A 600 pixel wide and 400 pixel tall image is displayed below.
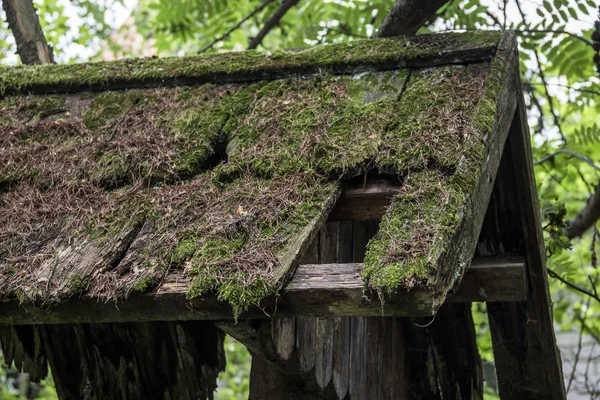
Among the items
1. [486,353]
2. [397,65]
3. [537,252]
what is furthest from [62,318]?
[486,353]

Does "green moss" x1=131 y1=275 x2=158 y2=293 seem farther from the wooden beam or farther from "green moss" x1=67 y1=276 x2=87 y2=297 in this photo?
"green moss" x1=67 y1=276 x2=87 y2=297

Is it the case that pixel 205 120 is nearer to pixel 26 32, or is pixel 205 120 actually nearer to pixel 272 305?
pixel 272 305

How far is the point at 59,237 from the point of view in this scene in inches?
107

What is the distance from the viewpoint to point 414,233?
222 centimetres

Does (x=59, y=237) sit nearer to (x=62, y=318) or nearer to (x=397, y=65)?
(x=62, y=318)

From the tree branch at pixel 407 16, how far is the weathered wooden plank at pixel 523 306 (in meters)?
0.84

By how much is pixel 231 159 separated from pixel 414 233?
1070 mm

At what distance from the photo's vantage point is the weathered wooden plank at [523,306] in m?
3.77

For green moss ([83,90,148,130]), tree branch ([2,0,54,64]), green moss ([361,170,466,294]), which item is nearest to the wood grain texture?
green moss ([83,90,148,130])

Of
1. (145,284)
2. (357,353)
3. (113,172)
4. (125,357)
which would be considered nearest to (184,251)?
(145,284)

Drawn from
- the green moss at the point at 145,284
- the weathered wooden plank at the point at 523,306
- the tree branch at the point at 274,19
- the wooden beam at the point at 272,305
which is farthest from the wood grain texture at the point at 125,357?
the tree branch at the point at 274,19

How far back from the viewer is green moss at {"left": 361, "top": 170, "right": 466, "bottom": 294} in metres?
2.02

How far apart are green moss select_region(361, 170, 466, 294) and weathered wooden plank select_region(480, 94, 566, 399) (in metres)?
1.39

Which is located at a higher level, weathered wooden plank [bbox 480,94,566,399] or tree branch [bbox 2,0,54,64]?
tree branch [bbox 2,0,54,64]
